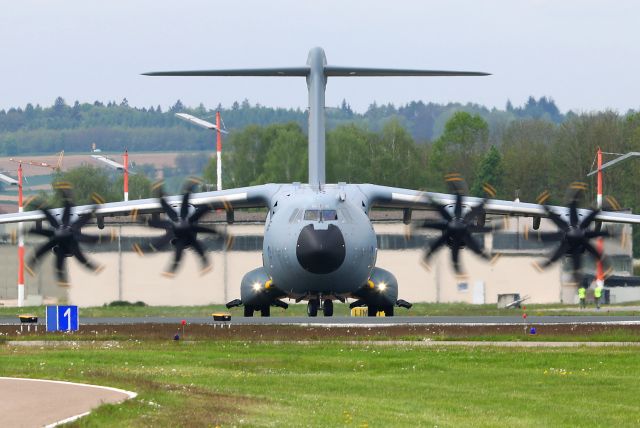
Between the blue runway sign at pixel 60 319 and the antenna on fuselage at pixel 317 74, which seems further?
the antenna on fuselage at pixel 317 74

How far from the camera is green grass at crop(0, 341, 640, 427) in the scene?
18656 millimetres

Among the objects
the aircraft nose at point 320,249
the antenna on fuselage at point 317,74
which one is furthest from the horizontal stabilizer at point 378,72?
the aircraft nose at point 320,249

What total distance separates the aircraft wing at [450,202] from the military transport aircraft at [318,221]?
1.2 inches

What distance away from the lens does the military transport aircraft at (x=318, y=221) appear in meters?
38.9

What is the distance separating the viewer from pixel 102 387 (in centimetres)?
2156

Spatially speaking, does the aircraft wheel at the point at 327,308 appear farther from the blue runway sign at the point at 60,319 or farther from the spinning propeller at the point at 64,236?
the blue runway sign at the point at 60,319

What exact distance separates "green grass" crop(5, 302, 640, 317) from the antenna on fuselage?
395 inches

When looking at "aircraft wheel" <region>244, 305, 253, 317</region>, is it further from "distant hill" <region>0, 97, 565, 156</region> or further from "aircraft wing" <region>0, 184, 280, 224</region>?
"distant hill" <region>0, 97, 565, 156</region>

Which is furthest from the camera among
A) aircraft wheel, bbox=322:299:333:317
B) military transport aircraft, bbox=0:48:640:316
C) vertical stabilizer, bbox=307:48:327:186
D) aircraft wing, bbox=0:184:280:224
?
aircraft wing, bbox=0:184:280:224

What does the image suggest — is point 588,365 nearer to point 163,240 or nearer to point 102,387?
point 102,387

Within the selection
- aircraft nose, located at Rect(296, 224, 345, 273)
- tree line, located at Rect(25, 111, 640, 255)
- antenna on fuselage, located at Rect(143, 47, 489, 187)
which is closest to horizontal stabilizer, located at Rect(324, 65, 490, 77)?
A: antenna on fuselage, located at Rect(143, 47, 489, 187)

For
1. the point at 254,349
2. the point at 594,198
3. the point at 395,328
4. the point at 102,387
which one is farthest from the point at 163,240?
the point at 594,198

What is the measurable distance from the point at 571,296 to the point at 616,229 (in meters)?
4.19

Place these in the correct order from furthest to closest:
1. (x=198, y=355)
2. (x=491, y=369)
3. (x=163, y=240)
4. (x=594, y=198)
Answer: (x=594, y=198)
(x=163, y=240)
(x=198, y=355)
(x=491, y=369)
